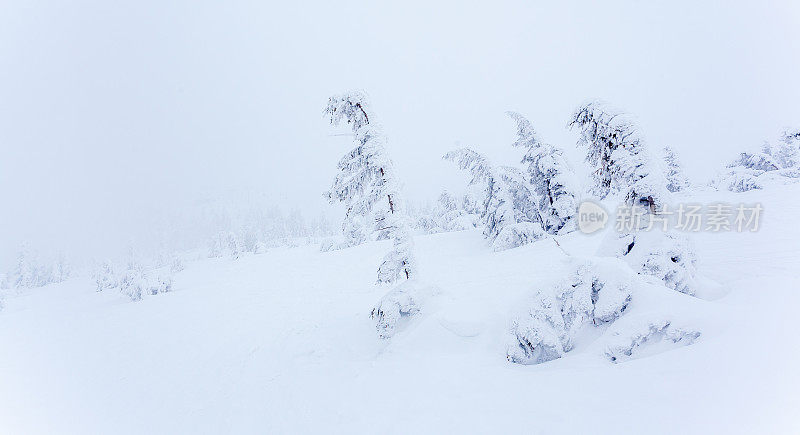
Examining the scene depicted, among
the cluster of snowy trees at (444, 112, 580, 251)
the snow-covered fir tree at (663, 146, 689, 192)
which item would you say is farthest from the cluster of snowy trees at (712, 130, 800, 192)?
the cluster of snowy trees at (444, 112, 580, 251)

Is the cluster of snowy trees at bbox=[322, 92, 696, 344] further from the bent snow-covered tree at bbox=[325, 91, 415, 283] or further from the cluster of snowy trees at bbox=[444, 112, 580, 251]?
the cluster of snowy trees at bbox=[444, 112, 580, 251]

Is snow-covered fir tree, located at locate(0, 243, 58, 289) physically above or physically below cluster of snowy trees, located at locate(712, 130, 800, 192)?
Result: below

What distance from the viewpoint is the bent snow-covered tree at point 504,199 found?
2058 centimetres

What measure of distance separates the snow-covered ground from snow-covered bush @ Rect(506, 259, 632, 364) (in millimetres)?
316

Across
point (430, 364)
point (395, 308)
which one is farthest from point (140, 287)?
point (430, 364)

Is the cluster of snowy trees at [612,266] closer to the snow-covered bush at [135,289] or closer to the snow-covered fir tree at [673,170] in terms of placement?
the snow-covered bush at [135,289]

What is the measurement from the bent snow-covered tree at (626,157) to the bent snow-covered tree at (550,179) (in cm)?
1032

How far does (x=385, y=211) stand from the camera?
35.0 feet

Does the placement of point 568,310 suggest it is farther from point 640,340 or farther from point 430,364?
point 430,364

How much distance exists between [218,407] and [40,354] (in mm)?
12796

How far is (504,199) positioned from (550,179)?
3103 mm

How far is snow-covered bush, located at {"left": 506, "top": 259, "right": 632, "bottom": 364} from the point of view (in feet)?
23.3

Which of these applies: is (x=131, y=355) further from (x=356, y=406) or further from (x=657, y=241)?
(x=657, y=241)

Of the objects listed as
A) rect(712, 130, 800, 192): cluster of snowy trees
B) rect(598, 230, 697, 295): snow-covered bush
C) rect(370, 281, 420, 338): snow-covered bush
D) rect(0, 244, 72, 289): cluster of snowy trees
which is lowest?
rect(0, 244, 72, 289): cluster of snowy trees
